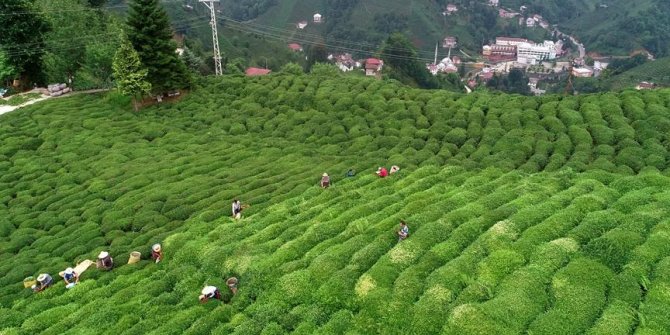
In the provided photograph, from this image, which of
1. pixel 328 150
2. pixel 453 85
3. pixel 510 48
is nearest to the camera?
pixel 328 150

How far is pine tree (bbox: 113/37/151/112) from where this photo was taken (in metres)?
37.2

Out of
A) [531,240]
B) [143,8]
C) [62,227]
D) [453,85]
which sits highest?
[143,8]

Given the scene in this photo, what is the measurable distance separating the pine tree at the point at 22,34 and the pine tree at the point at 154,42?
12243 millimetres

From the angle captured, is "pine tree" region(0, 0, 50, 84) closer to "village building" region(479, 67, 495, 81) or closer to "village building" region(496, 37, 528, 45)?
"village building" region(479, 67, 495, 81)

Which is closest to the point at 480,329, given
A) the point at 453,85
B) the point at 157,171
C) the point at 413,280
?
the point at 413,280

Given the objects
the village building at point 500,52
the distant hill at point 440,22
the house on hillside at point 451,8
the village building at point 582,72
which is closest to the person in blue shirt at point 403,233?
the village building at point 582,72

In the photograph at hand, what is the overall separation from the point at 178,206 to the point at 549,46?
178203 mm

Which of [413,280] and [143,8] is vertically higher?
[143,8]

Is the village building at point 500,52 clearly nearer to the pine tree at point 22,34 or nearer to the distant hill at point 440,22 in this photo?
the distant hill at point 440,22

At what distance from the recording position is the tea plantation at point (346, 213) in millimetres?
14969

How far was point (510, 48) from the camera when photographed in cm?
17438

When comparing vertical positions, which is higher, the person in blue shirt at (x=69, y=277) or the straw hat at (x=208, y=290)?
the straw hat at (x=208, y=290)

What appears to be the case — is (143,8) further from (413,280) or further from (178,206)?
Answer: (413,280)

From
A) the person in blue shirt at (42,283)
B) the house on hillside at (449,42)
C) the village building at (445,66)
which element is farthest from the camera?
the house on hillside at (449,42)
